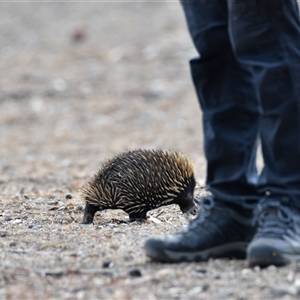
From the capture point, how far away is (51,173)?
8.38 metres

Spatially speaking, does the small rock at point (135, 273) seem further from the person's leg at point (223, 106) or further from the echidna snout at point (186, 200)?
the echidna snout at point (186, 200)

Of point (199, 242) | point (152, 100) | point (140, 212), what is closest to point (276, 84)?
point (199, 242)

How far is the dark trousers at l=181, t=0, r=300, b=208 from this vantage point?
10.3ft

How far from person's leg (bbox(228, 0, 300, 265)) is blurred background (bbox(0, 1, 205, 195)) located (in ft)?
14.1

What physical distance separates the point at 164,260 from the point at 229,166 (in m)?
0.55

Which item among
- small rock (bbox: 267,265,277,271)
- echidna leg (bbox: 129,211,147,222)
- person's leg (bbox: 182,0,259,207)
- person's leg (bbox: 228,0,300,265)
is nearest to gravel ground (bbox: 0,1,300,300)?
small rock (bbox: 267,265,277,271)

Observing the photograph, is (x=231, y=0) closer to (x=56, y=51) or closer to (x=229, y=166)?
(x=229, y=166)

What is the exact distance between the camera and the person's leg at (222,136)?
334cm

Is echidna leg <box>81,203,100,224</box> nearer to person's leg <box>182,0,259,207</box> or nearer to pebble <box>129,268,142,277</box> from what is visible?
person's leg <box>182,0,259,207</box>

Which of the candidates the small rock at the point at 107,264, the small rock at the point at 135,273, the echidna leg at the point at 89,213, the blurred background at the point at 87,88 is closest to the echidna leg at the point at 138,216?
the echidna leg at the point at 89,213

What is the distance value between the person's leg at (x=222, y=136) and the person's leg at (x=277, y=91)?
0.59 ft

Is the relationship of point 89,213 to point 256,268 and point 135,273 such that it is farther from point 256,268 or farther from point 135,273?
point 256,268

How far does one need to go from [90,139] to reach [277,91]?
8.18 m

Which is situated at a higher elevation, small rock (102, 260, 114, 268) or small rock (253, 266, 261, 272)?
small rock (102, 260, 114, 268)
